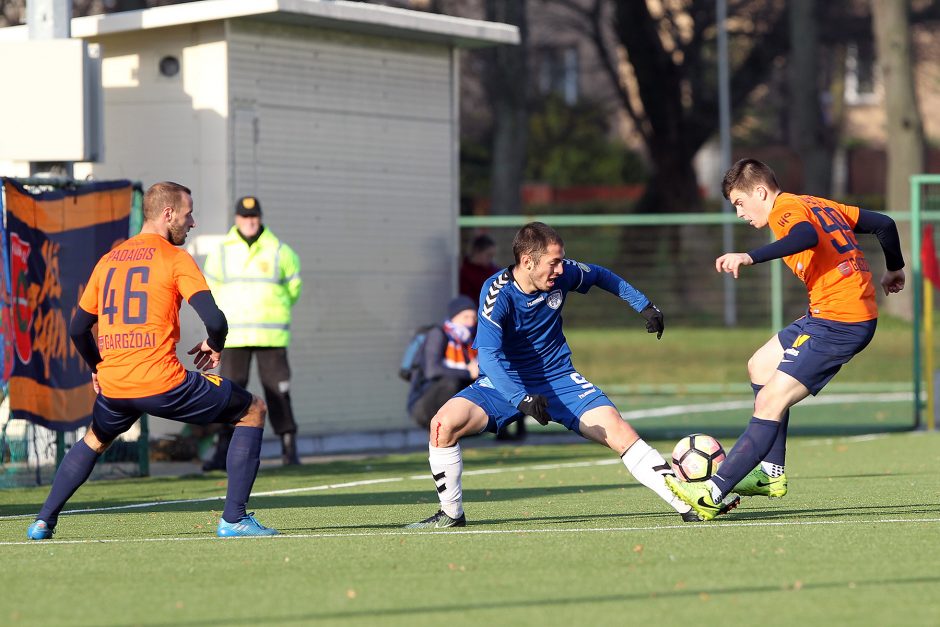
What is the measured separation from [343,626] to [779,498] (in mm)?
4859

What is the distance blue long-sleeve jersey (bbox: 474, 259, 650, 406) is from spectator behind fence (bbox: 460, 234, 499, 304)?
766cm

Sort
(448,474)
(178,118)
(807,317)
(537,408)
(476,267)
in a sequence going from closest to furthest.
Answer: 1. (537,408)
2. (448,474)
3. (807,317)
4. (178,118)
5. (476,267)

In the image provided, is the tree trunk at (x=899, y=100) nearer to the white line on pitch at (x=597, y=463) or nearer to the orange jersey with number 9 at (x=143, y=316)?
the white line on pitch at (x=597, y=463)

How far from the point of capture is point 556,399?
857 centimetres

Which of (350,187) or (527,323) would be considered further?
(350,187)

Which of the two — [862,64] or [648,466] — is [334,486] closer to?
[648,466]

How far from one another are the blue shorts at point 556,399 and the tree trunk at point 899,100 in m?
19.4

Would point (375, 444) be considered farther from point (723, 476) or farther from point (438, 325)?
point (723, 476)

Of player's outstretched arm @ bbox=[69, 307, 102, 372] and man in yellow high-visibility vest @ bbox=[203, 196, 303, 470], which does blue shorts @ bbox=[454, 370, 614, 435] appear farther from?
man in yellow high-visibility vest @ bbox=[203, 196, 303, 470]

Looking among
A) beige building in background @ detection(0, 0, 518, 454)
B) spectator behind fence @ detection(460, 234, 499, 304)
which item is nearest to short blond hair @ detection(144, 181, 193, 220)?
beige building in background @ detection(0, 0, 518, 454)

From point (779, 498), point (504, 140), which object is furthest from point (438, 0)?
point (779, 498)

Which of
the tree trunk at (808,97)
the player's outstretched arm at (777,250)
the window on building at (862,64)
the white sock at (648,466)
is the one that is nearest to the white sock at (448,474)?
the white sock at (648,466)

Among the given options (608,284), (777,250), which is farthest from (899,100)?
(777,250)

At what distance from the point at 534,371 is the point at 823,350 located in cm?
152
